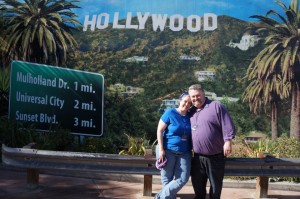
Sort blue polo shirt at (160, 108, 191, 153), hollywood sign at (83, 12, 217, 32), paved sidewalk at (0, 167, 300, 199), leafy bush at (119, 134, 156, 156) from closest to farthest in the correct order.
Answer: blue polo shirt at (160, 108, 191, 153), paved sidewalk at (0, 167, 300, 199), leafy bush at (119, 134, 156, 156), hollywood sign at (83, 12, 217, 32)

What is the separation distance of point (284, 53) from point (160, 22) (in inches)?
114

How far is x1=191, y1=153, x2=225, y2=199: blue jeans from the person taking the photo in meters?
5.09

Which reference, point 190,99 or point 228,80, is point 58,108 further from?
point 190,99

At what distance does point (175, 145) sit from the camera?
505cm

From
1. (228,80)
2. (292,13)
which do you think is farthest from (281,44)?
(228,80)

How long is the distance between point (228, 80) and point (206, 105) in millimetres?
4652

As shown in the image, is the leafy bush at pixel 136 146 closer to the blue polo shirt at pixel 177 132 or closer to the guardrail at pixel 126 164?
the guardrail at pixel 126 164

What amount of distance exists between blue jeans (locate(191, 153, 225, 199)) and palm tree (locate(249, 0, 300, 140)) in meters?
4.84

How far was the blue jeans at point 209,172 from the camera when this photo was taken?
509 cm

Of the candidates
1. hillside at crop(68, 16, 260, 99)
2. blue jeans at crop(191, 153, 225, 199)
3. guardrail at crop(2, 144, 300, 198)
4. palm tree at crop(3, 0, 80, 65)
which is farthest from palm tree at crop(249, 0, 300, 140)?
blue jeans at crop(191, 153, 225, 199)

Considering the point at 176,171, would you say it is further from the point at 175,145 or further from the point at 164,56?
the point at 164,56

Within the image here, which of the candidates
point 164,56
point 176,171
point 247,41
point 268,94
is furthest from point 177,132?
point 247,41

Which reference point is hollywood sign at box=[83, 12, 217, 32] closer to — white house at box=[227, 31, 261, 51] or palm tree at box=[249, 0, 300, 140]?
white house at box=[227, 31, 261, 51]

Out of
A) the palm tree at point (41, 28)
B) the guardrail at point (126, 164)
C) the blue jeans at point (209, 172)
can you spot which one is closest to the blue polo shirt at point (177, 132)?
the blue jeans at point (209, 172)
